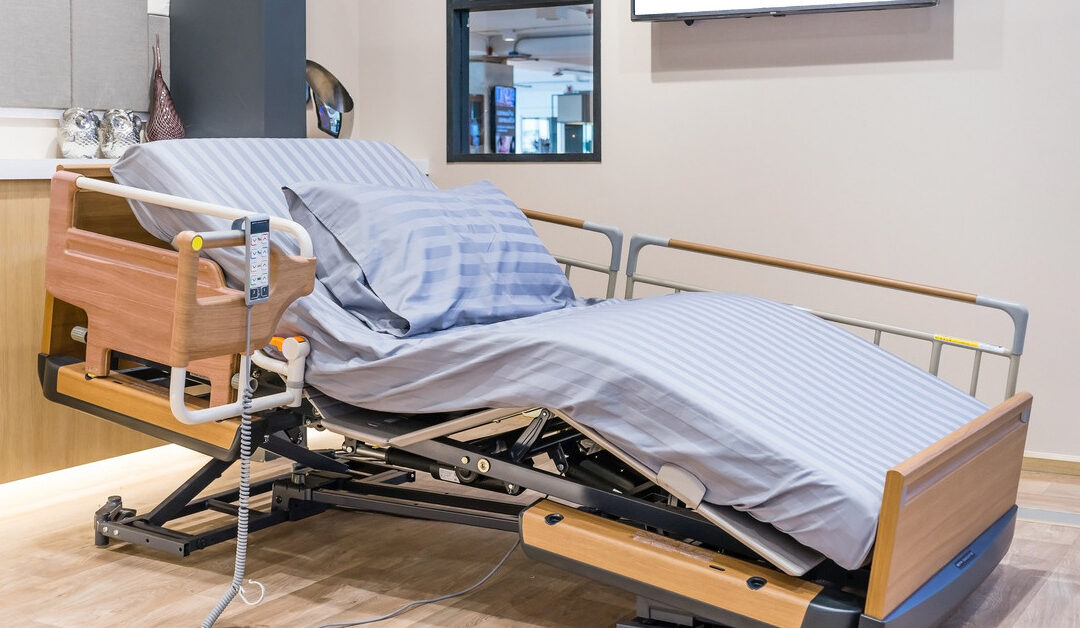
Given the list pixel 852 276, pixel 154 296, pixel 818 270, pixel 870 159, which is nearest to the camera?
pixel 154 296

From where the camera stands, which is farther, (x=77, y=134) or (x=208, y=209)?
(x=77, y=134)

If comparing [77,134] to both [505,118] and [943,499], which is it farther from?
[943,499]

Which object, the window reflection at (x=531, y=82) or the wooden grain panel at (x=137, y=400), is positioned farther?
the window reflection at (x=531, y=82)

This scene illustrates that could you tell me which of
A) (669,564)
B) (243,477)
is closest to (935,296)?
(669,564)

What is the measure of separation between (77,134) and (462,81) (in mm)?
1791

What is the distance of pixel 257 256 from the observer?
216cm

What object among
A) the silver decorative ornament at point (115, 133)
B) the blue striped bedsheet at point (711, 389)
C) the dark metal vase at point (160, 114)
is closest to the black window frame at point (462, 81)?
the dark metal vase at point (160, 114)

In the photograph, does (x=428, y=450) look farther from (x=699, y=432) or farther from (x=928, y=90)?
(x=928, y=90)

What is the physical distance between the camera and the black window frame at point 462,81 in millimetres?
4500

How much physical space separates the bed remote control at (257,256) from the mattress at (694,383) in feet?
0.74

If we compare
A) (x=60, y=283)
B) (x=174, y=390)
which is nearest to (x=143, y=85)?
(x=60, y=283)

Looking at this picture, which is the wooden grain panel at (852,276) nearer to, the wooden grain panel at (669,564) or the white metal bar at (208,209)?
the wooden grain panel at (669,564)

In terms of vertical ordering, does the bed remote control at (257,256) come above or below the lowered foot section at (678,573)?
above

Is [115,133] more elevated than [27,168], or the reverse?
[115,133]
